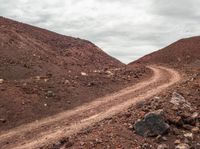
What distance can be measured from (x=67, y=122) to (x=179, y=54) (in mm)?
38747

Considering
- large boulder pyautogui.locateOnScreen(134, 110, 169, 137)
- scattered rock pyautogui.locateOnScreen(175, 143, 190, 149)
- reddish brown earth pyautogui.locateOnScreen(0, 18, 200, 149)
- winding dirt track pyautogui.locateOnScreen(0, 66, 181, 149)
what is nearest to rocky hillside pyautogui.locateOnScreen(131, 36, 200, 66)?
reddish brown earth pyautogui.locateOnScreen(0, 18, 200, 149)

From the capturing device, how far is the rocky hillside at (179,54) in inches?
2095

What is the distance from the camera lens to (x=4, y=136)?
18516mm

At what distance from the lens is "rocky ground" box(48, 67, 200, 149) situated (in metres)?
13.7

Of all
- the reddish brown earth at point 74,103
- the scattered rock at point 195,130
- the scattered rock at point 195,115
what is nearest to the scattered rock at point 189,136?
the reddish brown earth at point 74,103

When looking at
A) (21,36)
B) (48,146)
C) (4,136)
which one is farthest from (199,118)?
(21,36)

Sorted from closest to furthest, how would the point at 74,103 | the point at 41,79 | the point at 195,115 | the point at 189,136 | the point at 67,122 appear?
the point at 189,136 → the point at 195,115 → the point at 67,122 → the point at 74,103 → the point at 41,79

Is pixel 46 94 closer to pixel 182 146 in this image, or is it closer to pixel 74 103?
pixel 74 103

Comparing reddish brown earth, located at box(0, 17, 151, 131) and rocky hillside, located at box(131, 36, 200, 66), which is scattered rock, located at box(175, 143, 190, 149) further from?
rocky hillside, located at box(131, 36, 200, 66)

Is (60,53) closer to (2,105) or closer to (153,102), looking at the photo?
(2,105)

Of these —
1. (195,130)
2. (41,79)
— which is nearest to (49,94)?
(41,79)

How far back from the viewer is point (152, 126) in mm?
14492

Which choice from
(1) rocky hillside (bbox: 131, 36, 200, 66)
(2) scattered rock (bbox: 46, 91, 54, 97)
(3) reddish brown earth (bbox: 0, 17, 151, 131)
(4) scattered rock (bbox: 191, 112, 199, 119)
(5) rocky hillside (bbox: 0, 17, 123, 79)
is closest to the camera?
(4) scattered rock (bbox: 191, 112, 199, 119)

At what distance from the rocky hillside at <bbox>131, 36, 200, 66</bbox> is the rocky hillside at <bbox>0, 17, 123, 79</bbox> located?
22.7ft
